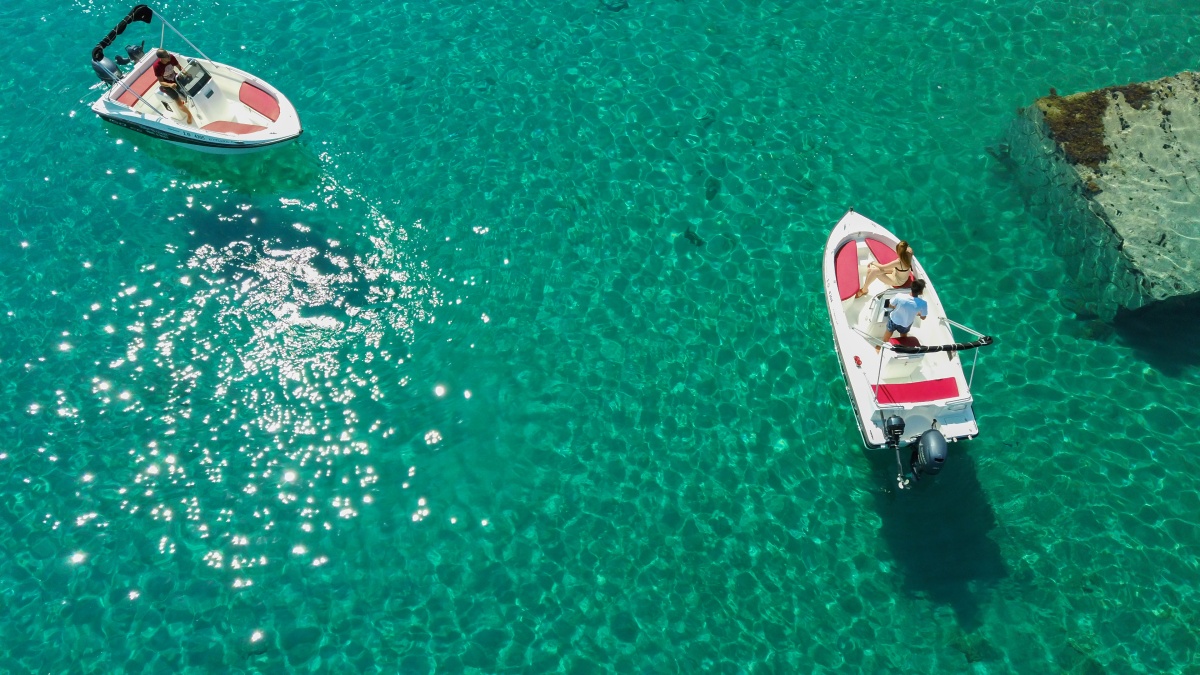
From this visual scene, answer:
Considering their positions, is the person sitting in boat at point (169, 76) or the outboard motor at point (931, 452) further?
the person sitting in boat at point (169, 76)

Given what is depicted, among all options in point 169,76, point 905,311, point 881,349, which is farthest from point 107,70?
point 905,311

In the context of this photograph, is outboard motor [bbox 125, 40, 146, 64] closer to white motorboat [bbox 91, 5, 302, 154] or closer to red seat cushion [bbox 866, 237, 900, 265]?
white motorboat [bbox 91, 5, 302, 154]

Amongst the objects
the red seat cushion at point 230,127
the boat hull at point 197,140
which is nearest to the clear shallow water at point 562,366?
the boat hull at point 197,140

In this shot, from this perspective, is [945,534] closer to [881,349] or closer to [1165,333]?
[881,349]

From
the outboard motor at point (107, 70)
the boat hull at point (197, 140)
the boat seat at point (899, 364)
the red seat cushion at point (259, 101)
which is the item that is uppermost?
the boat seat at point (899, 364)

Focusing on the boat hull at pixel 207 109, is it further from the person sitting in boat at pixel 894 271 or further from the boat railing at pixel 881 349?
the boat railing at pixel 881 349

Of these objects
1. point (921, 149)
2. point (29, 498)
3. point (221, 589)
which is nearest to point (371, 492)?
point (221, 589)
